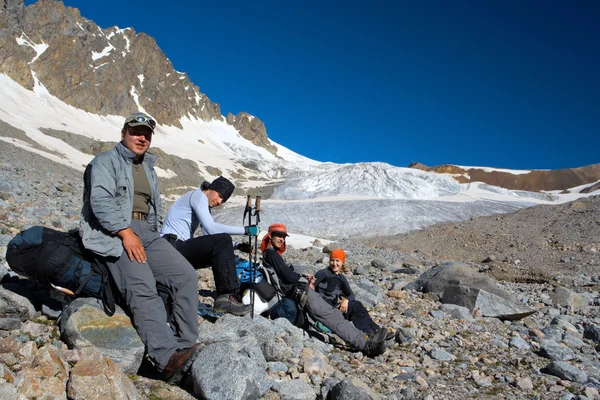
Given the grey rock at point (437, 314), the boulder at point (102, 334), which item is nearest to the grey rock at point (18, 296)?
the boulder at point (102, 334)

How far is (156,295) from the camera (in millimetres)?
3854

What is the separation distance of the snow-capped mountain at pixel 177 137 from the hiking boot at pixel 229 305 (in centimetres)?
2195

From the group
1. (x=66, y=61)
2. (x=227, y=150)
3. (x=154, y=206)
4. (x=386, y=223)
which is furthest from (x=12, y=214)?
(x=227, y=150)

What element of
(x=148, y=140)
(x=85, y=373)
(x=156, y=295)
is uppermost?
(x=148, y=140)

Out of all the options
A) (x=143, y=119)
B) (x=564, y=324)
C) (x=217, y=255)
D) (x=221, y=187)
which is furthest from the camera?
(x=564, y=324)

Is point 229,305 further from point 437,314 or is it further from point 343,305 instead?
point 437,314

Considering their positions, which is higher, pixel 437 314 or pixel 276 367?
pixel 437 314

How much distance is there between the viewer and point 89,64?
324ft

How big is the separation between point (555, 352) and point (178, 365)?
5191 millimetres

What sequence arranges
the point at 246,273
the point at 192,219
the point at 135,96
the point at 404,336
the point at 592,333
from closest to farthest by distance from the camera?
the point at 192,219, the point at 246,273, the point at 404,336, the point at 592,333, the point at 135,96

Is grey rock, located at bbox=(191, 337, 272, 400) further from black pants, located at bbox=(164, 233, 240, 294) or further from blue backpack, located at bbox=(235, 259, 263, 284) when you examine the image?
blue backpack, located at bbox=(235, 259, 263, 284)

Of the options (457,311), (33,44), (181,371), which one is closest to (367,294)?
(457,311)

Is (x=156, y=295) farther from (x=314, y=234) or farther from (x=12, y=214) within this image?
(x=314, y=234)

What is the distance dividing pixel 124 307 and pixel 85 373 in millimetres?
1005
